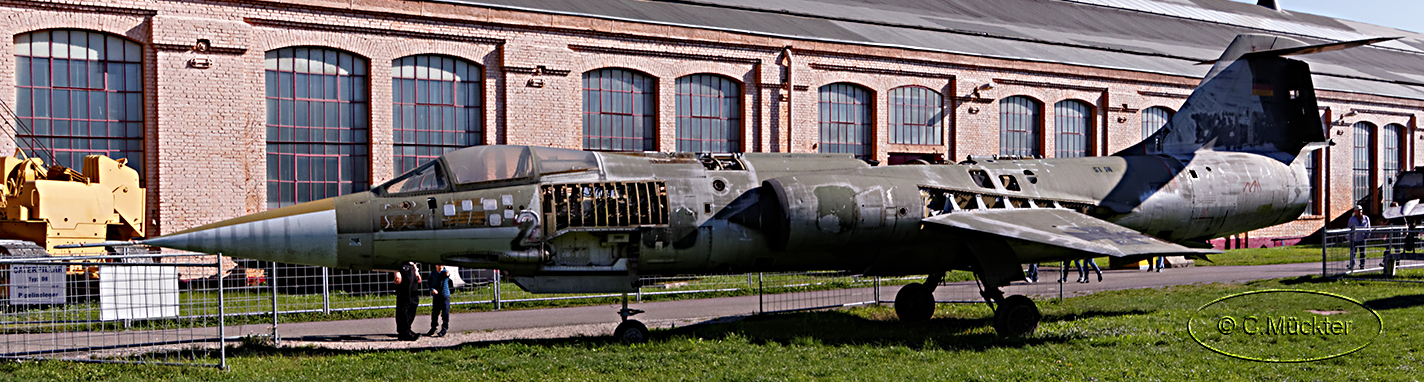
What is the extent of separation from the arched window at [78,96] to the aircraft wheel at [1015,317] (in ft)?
61.8

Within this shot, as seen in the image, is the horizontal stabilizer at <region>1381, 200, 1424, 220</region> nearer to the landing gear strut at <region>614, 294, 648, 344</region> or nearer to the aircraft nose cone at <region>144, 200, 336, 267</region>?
the landing gear strut at <region>614, 294, 648, 344</region>

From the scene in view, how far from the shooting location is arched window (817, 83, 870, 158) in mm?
31203

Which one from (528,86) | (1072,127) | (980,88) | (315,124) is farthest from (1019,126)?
(315,124)

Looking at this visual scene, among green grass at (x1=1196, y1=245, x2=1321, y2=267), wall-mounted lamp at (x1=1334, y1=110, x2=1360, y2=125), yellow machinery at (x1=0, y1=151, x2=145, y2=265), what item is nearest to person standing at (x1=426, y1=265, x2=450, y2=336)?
yellow machinery at (x1=0, y1=151, x2=145, y2=265)

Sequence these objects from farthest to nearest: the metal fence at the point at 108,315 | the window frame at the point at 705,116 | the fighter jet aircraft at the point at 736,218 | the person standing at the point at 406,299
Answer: the window frame at the point at 705,116, the person standing at the point at 406,299, the metal fence at the point at 108,315, the fighter jet aircraft at the point at 736,218

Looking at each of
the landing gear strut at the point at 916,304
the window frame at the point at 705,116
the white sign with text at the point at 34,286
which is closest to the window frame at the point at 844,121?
the window frame at the point at 705,116

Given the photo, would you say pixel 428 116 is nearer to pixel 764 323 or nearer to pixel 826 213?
pixel 764 323

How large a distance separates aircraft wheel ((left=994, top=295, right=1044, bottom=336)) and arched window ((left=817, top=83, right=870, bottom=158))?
17502 mm

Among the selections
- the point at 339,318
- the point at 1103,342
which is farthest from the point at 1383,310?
the point at 339,318

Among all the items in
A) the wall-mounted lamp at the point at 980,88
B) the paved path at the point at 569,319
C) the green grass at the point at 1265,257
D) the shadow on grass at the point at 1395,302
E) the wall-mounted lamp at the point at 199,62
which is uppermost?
the wall-mounted lamp at the point at 980,88

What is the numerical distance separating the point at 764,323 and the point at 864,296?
4862mm

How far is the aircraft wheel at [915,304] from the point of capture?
1534 centimetres

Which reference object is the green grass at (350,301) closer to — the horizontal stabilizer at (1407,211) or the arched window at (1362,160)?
the horizontal stabilizer at (1407,211)

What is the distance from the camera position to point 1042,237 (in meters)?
12.8
